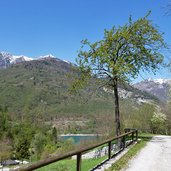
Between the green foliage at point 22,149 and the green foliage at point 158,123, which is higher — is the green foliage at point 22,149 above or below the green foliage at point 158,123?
below

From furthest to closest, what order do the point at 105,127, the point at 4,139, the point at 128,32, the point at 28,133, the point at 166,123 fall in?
the point at 28,133, the point at 4,139, the point at 105,127, the point at 166,123, the point at 128,32

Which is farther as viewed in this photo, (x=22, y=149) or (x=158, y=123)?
(x=22, y=149)

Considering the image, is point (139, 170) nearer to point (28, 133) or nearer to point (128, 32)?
point (128, 32)

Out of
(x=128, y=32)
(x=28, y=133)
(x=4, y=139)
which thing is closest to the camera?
(x=128, y=32)

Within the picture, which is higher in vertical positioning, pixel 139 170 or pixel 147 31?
pixel 147 31

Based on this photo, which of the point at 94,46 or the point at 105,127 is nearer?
the point at 94,46

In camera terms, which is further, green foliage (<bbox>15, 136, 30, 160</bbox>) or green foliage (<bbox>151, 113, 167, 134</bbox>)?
green foliage (<bbox>15, 136, 30, 160</bbox>)

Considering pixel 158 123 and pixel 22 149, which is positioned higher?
pixel 158 123

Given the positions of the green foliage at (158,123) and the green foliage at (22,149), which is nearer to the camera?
the green foliage at (158,123)

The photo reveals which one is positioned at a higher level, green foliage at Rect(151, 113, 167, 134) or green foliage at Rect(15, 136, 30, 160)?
green foliage at Rect(151, 113, 167, 134)

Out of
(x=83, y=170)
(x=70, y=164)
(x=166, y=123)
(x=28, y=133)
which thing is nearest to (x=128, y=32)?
(x=70, y=164)

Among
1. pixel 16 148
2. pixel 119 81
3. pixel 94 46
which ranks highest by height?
pixel 94 46

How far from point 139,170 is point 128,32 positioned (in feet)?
45.3

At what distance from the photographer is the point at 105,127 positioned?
→ 2857 inches
